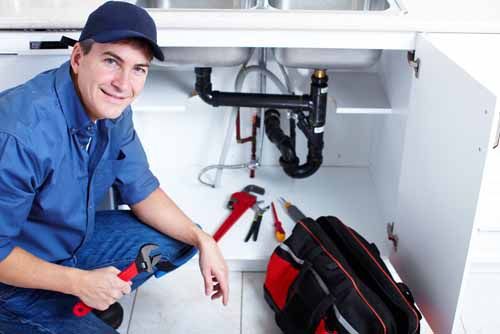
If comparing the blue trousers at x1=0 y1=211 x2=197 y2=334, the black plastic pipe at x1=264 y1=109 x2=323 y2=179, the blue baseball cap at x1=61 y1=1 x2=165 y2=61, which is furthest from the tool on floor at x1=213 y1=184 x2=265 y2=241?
the blue baseball cap at x1=61 y1=1 x2=165 y2=61

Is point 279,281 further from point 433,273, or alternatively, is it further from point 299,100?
point 299,100

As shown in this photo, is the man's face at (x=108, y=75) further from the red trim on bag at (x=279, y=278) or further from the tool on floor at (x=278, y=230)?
the tool on floor at (x=278, y=230)

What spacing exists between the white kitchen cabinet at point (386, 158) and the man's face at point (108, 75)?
49 centimetres

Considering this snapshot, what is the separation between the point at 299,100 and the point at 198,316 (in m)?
0.77

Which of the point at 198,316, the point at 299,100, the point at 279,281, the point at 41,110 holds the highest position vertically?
the point at 41,110

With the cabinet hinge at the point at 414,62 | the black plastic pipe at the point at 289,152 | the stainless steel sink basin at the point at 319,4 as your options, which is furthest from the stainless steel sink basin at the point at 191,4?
the cabinet hinge at the point at 414,62

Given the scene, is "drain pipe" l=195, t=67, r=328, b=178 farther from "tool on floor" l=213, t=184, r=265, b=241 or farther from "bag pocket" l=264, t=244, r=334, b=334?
"bag pocket" l=264, t=244, r=334, b=334

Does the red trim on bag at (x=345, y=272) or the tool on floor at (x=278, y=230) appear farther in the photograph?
the tool on floor at (x=278, y=230)

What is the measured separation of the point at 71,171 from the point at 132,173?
0.26 meters

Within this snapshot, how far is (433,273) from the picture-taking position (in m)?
1.56

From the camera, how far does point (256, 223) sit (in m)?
2.10

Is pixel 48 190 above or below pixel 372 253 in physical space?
above

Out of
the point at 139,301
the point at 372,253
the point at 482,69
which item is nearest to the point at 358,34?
the point at 482,69

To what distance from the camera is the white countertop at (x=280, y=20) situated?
1611 mm
